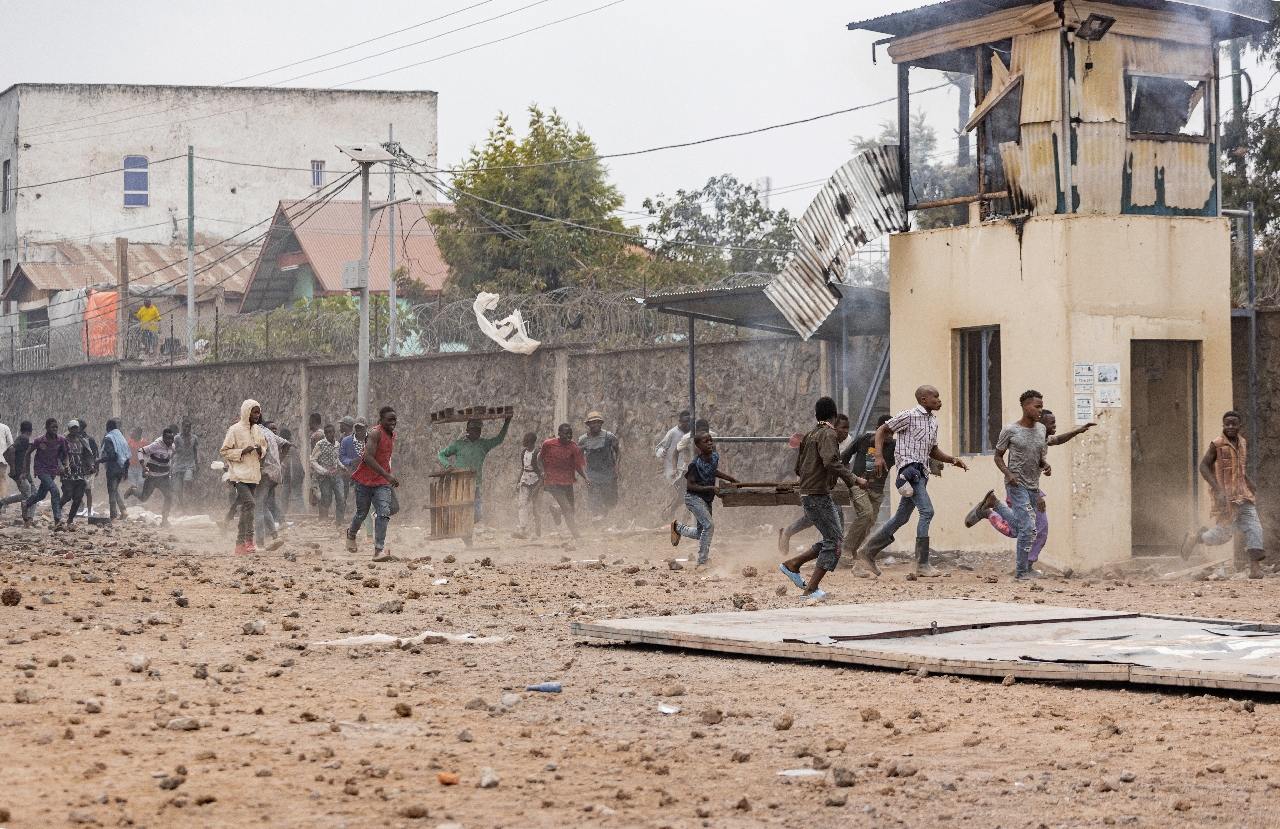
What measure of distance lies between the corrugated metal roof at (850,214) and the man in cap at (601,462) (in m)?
4.06

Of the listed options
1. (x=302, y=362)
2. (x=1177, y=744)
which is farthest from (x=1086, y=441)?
(x=302, y=362)

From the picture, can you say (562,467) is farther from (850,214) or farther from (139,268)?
(139,268)

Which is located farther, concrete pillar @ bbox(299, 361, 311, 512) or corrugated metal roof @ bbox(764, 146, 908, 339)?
concrete pillar @ bbox(299, 361, 311, 512)

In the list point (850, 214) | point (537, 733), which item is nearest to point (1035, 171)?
point (850, 214)

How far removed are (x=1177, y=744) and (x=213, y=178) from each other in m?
46.3

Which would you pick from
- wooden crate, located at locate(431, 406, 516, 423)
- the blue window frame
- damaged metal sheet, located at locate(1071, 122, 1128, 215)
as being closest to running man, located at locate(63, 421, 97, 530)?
wooden crate, located at locate(431, 406, 516, 423)

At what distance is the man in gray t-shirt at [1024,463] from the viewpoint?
1263 cm

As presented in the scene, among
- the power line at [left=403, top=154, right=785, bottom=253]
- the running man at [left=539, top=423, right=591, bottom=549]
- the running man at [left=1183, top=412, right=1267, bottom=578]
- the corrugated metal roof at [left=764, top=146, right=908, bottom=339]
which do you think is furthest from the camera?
the power line at [left=403, top=154, right=785, bottom=253]

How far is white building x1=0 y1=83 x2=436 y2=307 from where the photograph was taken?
4719cm

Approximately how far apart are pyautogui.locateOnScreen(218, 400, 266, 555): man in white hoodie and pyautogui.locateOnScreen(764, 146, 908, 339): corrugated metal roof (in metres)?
5.34

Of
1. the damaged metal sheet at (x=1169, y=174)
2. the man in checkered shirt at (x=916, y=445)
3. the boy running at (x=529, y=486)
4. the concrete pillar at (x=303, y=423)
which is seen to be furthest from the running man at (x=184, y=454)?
the damaged metal sheet at (x=1169, y=174)

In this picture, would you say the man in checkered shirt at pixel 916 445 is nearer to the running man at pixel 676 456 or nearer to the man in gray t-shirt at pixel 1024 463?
the man in gray t-shirt at pixel 1024 463

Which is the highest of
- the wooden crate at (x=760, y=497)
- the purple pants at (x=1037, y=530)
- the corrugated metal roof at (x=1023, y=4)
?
the corrugated metal roof at (x=1023, y=4)

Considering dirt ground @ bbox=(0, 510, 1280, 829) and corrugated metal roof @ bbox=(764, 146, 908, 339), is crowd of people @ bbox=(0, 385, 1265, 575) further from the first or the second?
dirt ground @ bbox=(0, 510, 1280, 829)
